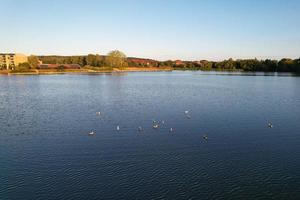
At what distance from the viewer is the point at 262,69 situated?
159 meters

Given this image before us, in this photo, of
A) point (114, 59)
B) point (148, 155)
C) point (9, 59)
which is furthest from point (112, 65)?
point (148, 155)

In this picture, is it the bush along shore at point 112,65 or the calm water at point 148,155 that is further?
the bush along shore at point 112,65

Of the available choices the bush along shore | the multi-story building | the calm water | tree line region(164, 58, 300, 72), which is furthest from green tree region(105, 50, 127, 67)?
the calm water

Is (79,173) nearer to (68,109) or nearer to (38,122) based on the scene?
(38,122)

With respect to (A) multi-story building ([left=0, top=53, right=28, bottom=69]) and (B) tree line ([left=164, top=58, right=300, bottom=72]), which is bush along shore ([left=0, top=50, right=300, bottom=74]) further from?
(A) multi-story building ([left=0, top=53, right=28, bottom=69])

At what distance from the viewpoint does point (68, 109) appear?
33.1 m

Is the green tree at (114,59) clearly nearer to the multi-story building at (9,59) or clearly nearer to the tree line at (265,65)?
the multi-story building at (9,59)

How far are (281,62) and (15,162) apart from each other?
152m

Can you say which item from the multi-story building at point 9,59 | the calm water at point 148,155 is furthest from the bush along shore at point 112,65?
the calm water at point 148,155

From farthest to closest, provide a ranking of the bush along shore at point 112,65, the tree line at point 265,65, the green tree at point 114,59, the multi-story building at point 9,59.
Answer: the green tree at point 114,59, the multi-story building at point 9,59, the bush along shore at point 112,65, the tree line at point 265,65

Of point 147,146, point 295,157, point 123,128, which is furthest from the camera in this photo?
point 123,128

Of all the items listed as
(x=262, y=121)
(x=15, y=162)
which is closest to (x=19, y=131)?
(x=15, y=162)

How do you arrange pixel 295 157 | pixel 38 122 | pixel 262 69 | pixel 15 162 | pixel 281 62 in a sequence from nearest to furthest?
pixel 15 162 → pixel 295 157 → pixel 38 122 → pixel 281 62 → pixel 262 69

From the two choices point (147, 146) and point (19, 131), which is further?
point (19, 131)
